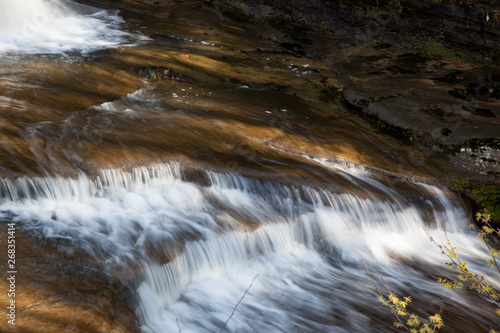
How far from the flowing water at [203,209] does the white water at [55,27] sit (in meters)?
0.51

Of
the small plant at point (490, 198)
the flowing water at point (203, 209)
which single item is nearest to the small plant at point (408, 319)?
the flowing water at point (203, 209)

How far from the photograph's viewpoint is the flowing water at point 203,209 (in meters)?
4.04

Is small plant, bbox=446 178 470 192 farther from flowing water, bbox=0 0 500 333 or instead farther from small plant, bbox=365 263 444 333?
small plant, bbox=365 263 444 333

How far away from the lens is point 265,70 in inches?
400

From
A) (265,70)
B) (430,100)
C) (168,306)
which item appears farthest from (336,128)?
(168,306)

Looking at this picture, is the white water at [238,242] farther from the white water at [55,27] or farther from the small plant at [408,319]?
the white water at [55,27]

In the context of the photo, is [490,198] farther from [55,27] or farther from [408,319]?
[55,27]

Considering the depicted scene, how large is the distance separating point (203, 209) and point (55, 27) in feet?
27.1

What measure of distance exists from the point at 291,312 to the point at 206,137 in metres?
3.00

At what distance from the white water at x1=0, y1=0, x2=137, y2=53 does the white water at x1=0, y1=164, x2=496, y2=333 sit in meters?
5.37

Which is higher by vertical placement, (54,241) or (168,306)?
(54,241)

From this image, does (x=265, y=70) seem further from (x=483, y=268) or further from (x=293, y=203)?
(x=483, y=268)

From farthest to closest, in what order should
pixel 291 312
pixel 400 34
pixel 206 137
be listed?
pixel 400 34, pixel 206 137, pixel 291 312

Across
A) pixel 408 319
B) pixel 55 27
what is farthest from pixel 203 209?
pixel 55 27
